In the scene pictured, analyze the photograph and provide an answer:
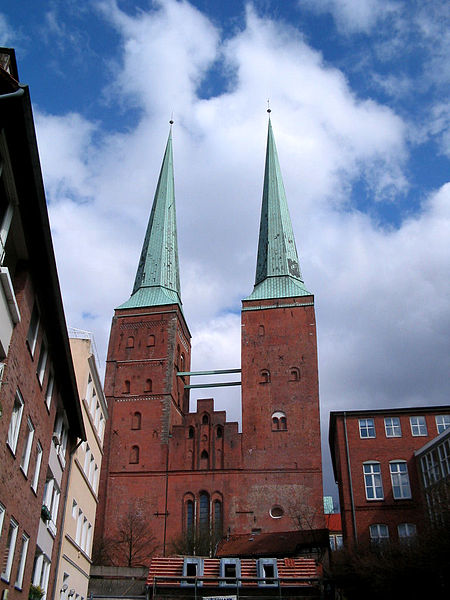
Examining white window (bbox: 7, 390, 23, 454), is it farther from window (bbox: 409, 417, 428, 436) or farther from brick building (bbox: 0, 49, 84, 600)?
window (bbox: 409, 417, 428, 436)

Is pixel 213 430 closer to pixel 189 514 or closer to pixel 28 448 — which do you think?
pixel 189 514

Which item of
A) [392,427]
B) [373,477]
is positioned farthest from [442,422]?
[373,477]

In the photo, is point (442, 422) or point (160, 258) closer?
point (442, 422)

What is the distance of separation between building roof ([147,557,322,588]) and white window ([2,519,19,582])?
19368 millimetres

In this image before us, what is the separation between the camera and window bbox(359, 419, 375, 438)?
39.3 meters

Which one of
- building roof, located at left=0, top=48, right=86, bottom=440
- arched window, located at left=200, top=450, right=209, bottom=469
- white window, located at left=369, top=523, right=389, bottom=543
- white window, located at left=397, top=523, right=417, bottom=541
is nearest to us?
building roof, located at left=0, top=48, right=86, bottom=440

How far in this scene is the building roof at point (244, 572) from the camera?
3112 cm

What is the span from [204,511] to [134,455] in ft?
24.6

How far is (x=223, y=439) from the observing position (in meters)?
51.0

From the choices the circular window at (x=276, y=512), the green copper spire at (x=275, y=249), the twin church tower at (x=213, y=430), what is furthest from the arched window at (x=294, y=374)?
the circular window at (x=276, y=512)

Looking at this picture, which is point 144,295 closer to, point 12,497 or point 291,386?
point 291,386

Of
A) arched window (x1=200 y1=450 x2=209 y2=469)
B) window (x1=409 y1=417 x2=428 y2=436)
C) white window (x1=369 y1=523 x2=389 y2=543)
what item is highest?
arched window (x1=200 y1=450 x2=209 y2=469)

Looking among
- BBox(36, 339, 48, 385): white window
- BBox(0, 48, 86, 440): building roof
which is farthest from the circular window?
BBox(36, 339, 48, 385): white window

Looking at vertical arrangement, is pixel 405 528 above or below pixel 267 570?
above
